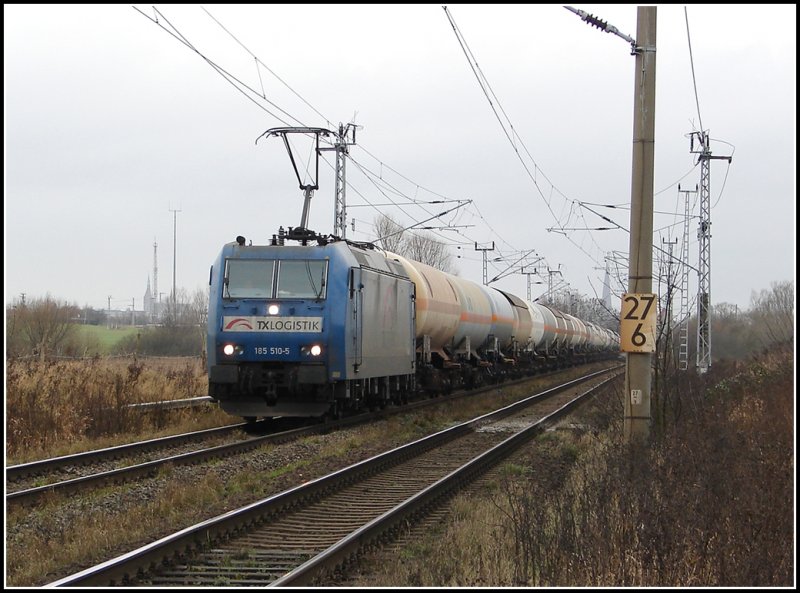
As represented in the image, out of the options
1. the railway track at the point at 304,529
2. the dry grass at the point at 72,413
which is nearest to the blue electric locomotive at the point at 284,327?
the dry grass at the point at 72,413

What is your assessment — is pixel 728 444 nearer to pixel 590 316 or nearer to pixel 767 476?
pixel 767 476

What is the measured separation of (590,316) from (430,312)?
306ft

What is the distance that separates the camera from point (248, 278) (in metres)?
16.6

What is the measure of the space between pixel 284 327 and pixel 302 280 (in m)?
0.89

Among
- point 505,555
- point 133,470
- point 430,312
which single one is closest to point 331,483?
point 133,470

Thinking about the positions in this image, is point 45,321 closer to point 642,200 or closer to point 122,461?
point 122,461

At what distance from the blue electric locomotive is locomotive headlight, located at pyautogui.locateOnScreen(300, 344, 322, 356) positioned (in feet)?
0.06

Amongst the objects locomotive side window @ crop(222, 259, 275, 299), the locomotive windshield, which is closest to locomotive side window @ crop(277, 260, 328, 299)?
the locomotive windshield

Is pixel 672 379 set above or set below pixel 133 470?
above

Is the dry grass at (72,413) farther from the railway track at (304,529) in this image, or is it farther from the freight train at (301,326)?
the railway track at (304,529)

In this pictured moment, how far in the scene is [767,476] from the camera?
9328mm

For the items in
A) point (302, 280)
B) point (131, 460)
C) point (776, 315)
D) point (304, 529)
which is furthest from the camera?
point (776, 315)

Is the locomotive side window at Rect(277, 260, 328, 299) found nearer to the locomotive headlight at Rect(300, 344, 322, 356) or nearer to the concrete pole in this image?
the locomotive headlight at Rect(300, 344, 322, 356)

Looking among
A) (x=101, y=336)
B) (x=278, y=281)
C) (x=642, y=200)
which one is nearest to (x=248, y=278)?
(x=278, y=281)
